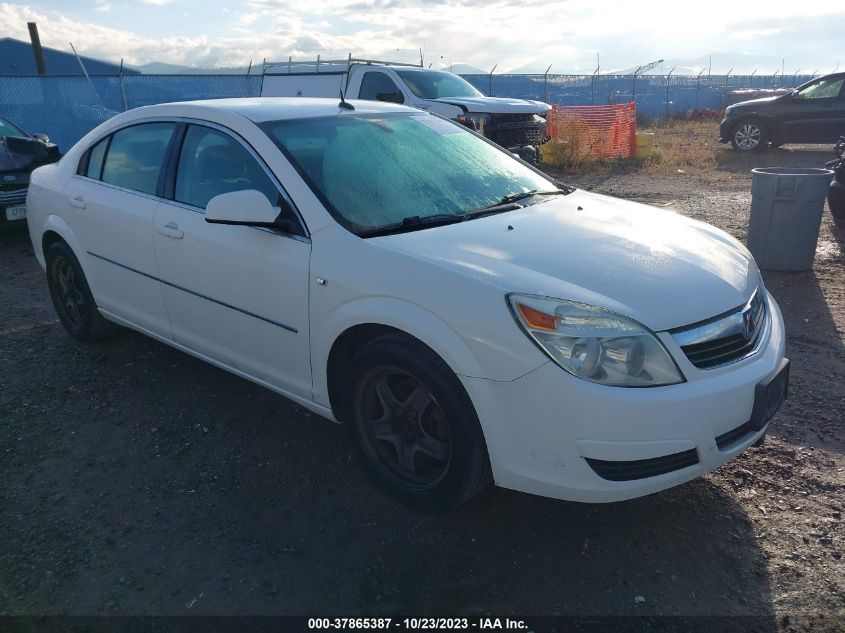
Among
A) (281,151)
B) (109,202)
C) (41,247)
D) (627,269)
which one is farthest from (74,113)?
(627,269)

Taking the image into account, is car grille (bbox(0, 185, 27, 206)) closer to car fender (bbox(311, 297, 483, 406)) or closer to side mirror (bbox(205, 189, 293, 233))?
side mirror (bbox(205, 189, 293, 233))

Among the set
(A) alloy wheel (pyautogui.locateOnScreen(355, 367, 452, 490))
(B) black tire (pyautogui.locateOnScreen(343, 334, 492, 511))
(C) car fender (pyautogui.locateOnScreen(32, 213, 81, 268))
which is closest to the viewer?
(B) black tire (pyautogui.locateOnScreen(343, 334, 492, 511))

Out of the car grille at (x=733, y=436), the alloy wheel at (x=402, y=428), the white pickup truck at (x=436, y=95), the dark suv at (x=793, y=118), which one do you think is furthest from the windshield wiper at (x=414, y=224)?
the dark suv at (x=793, y=118)

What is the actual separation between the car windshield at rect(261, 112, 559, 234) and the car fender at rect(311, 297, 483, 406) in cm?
39

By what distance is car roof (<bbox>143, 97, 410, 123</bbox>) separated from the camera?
362 cm

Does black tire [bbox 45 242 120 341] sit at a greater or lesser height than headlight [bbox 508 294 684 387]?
lesser

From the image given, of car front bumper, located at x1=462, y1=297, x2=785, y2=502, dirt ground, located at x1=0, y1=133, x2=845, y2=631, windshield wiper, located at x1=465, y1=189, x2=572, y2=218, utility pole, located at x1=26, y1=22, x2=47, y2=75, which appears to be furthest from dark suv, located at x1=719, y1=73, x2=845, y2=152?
utility pole, located at x1=26, y1=22, x2=47, y2=75

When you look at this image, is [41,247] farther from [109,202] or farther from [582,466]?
[582,466]

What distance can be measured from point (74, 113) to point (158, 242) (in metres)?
14.0

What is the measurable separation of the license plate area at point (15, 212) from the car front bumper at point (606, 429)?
7582mm

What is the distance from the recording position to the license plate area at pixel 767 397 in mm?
2631

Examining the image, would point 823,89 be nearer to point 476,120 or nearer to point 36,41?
point 476,120

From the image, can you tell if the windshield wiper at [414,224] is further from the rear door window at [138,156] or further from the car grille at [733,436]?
the rear door window at [138,156]

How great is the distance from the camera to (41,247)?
5.00 m
